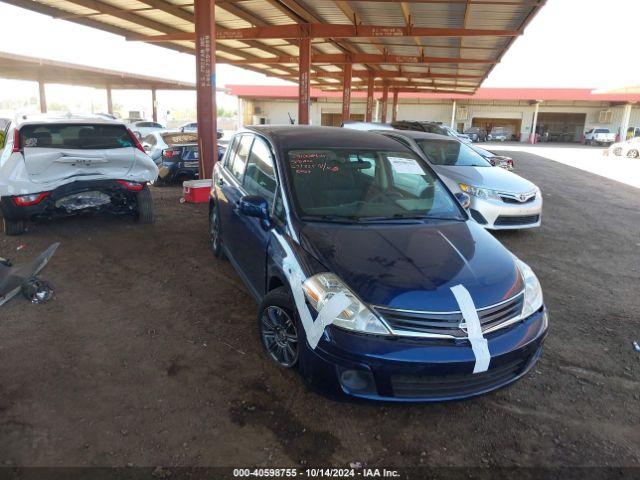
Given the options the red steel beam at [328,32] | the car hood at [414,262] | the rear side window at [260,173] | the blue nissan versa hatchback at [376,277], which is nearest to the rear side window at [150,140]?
the red steel beam at [328,32]

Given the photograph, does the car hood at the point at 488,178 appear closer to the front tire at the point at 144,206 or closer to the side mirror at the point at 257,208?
the side mirror at the point at 257,208

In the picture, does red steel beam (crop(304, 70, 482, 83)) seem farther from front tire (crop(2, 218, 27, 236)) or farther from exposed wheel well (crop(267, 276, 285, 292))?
exposed wheel well (crop(267, 276, 285, 292))

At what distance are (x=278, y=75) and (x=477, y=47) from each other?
47.2 ft

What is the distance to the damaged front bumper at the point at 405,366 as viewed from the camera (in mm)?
2405

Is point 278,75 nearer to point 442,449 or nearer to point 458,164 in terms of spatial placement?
point 458,164

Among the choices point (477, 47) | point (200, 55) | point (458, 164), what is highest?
point (477, 47)

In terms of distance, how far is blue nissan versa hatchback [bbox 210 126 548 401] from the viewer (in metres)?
2.46

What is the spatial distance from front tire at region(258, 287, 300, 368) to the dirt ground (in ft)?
0.49

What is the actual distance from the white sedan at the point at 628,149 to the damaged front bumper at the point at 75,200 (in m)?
27.3

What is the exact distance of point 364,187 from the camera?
12.1 ft

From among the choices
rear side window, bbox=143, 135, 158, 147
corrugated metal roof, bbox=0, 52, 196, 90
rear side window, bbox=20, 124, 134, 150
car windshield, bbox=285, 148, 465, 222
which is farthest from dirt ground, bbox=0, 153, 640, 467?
corrugated metal roof, bbox=0, 52, 196, 90

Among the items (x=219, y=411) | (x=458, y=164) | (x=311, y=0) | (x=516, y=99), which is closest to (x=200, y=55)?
(x=311, y=0)

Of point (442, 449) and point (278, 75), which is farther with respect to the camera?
point (278, 75)

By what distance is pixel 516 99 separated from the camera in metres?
41.7
